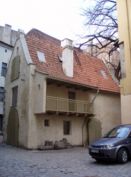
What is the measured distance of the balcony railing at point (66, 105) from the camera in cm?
2045

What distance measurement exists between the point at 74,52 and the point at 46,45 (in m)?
3.64

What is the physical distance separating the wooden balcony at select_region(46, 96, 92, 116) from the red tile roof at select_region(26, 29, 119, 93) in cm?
168

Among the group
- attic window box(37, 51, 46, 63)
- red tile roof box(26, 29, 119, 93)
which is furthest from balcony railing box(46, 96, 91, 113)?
attic window box(37, 51, 46, 63)

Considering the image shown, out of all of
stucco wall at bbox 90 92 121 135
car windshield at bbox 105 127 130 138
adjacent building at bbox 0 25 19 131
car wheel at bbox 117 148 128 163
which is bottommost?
car wheel at bbox 117 148 128 163

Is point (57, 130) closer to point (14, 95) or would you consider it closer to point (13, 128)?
point (13, 128)

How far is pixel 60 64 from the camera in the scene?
2431cm

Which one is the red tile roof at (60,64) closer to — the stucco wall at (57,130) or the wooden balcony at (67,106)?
the wooden balcony at (67,106)

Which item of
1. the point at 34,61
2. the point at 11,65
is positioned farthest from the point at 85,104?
the point at 11,65

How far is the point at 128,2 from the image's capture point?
63.7 ft

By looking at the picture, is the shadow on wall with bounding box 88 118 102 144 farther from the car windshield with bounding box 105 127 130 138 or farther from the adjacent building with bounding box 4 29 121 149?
the car windshield with bounding box 105 127 130 138

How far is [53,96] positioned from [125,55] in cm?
656

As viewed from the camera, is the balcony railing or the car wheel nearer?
the car wheel

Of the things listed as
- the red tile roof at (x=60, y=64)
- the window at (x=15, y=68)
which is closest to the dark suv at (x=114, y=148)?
the red tile roof at (x=60, y=64)

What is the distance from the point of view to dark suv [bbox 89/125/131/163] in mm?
11538
